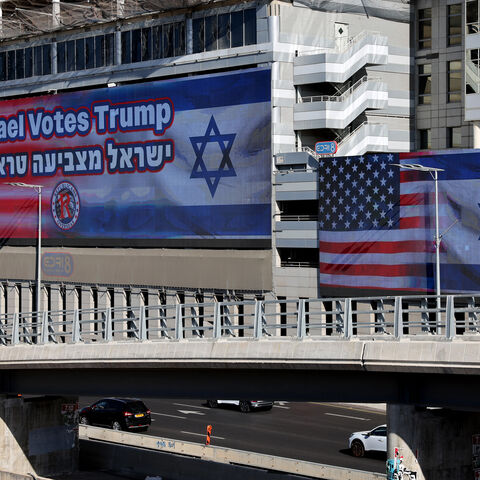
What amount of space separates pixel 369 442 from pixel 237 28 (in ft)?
112

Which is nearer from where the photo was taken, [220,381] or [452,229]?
[220,381]

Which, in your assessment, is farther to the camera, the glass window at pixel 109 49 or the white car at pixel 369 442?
the glass window at pixel 109 49

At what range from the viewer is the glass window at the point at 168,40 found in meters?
80.0

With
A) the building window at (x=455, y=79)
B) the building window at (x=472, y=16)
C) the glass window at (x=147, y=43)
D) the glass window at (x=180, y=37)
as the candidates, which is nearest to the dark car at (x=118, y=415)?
the glass window at (x=180, y=37)

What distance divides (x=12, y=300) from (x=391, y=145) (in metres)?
32.8

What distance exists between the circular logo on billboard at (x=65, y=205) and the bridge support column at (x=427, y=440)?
187 ft

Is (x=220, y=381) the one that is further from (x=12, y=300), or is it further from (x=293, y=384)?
(x=12, y=300)

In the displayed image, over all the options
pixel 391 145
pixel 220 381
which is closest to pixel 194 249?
pixel 391 145

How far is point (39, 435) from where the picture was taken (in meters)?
43.4

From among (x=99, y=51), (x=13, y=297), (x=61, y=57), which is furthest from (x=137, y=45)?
(x=13, y=297)

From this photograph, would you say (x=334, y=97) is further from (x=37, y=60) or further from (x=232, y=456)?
(x=232, y=456)

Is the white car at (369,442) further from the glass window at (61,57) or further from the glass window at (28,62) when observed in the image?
the glass window at (28,62)

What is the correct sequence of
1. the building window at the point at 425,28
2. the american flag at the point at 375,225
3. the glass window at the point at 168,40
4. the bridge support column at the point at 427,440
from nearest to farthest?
1. the bridge support column at the point at 427,440
2. the american flag at the point at 375,225
3. the building window at the point at 425,28
4. the glass window at the point at 168,40

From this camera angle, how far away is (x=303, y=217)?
74250 mm
